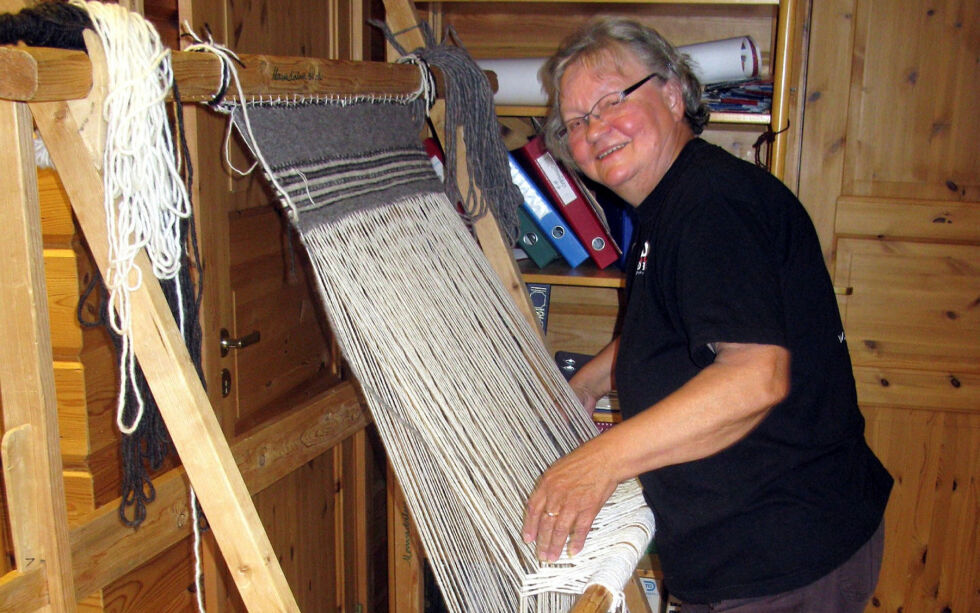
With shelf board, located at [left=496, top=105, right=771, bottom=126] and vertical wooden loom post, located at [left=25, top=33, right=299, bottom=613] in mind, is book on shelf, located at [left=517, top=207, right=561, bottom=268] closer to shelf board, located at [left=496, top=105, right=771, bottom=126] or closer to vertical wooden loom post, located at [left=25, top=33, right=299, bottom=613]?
shelf board, located at [left=496, top=105, right=771, bottom=126]

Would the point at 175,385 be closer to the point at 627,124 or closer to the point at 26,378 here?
the point at 26,378

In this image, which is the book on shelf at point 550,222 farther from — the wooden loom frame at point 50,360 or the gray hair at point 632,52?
the wooden loom frame at point 50,360

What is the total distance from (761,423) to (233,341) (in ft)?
2.74

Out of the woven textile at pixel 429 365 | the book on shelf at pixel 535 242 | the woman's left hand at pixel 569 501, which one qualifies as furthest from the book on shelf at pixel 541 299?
the woman's left hand at pixel 569 501

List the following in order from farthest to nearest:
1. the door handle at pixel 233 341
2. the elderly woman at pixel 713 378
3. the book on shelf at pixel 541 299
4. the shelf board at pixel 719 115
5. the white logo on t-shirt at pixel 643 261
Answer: the book on shelf at pixel 541 299, the shelf board at pixel 719 115, the door handle at pixel 233 341, the white logo on t-shirt at pixel 643 261, the elderly woman at pixel 713 378

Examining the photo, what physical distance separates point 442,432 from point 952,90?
1513mm

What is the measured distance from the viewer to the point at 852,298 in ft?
6.64

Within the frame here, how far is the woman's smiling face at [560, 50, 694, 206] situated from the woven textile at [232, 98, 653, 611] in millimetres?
260

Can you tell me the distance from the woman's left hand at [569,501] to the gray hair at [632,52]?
54 centimetres

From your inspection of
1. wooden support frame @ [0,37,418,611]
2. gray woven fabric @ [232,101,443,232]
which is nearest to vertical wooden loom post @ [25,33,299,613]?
wooden support frame @ [0,37,418,611]

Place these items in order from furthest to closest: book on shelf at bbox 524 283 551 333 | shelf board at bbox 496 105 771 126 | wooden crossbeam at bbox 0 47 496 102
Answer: book on shelf at bbox 524 283 551 333
shelf board at bbox 496 105 771 126
wooden crossbeam at bbox 0 47 496 102

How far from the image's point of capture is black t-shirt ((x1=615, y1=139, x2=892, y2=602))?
3.35 ft

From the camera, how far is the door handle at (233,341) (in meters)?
1.40

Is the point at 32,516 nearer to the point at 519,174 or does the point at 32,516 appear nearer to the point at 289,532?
the point at 289,532
